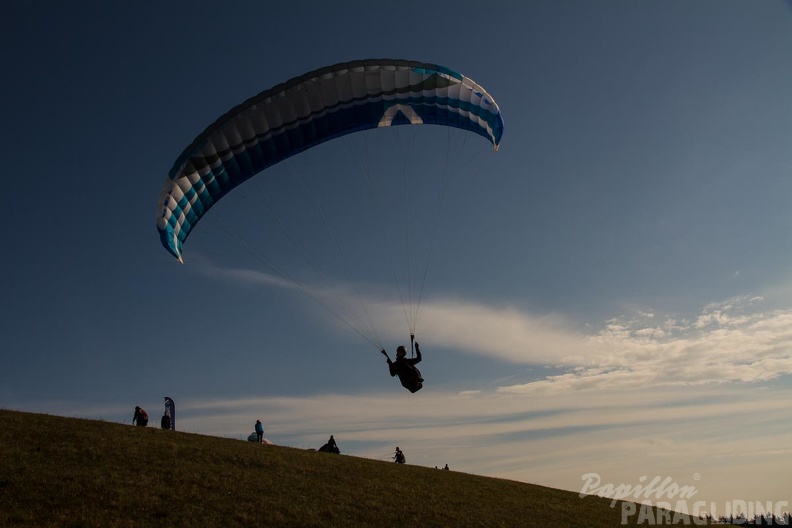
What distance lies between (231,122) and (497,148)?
30.4 feet

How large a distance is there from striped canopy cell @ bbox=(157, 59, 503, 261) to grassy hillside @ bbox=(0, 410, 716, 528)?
7.04 m

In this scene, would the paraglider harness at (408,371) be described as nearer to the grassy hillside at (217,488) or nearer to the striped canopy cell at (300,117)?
the grassy hillside at (217,488)

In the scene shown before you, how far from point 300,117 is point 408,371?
882 cm

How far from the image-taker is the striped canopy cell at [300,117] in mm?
17562

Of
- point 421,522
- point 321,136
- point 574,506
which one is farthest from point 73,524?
point 574,506

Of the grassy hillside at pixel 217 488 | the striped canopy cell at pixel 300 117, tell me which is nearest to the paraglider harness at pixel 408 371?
the grassy hillside at pixel 217 488

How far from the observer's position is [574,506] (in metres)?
23.8

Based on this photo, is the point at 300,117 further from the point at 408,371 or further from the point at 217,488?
the point at 217,488

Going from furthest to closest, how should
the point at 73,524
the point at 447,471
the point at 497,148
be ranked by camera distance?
the point at 447,471 → the point at 497,148 → the point at 73,524

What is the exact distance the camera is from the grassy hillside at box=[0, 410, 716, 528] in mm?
13984

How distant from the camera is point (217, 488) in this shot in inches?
653

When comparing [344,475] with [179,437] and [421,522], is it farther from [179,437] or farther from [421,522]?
[179,437]

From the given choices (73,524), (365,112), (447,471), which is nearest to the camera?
(73,524)

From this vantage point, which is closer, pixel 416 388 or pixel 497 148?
pixel 416 388
